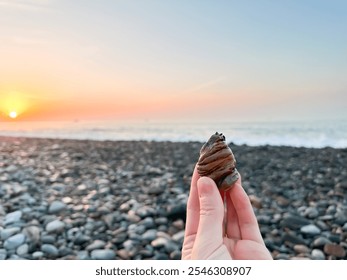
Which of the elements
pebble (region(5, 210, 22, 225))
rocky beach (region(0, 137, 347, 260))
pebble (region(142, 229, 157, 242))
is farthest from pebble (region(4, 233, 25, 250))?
pebble (region(142, 229, 157, 242))

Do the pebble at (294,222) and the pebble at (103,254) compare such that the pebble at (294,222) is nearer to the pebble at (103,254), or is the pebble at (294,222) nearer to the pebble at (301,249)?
the pebble at (301,249)

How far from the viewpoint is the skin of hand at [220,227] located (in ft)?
6.32

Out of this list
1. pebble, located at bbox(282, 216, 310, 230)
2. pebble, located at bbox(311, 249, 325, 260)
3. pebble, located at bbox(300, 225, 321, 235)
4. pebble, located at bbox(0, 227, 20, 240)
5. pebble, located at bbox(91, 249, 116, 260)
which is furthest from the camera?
pebble, located at bbox(282, 216, 310, 230)

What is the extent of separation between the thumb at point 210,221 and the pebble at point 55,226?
273cm

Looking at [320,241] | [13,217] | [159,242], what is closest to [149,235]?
[159,242]

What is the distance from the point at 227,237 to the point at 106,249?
2013mm

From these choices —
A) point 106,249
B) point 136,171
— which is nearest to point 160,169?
point 136,171

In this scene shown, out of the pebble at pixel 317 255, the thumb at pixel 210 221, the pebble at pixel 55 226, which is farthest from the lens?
the pebble at pixel 55 226

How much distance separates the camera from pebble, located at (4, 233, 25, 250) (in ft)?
12.9

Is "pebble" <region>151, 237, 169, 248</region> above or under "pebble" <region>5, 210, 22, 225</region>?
under

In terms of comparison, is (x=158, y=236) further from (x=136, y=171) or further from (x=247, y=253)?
(x=136, y=171)

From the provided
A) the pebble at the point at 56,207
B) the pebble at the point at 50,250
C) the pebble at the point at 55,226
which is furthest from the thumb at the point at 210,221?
the pebble at the point at 56,207

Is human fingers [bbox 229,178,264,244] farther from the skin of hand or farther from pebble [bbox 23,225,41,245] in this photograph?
pebble [bbox 23,225,41,245]

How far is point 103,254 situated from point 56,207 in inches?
58.2
